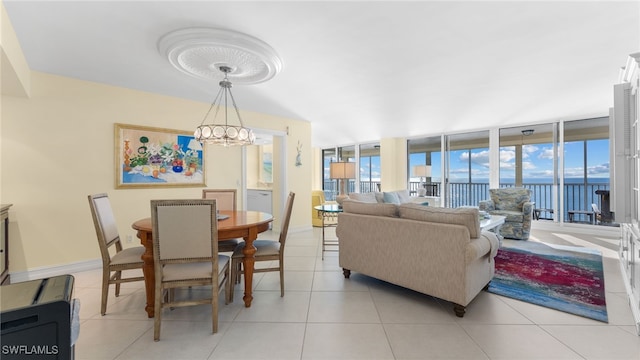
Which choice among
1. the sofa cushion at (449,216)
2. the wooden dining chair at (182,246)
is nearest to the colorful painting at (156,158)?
the wooden dining chair at (182,246)

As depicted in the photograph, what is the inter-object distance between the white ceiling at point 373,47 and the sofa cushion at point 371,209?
1.60 m

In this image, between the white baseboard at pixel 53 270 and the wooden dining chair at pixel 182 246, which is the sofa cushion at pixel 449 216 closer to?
the wooden dining chair at pixel 182 246

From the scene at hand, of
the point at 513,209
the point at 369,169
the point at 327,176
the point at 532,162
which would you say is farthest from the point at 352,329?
the point at 327,176

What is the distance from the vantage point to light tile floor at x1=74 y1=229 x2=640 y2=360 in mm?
1672

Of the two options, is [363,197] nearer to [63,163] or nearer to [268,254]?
[268,254]

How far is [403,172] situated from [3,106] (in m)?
7.38

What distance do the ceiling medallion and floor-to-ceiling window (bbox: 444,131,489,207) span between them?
5599 mm

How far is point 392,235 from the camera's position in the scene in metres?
2.46

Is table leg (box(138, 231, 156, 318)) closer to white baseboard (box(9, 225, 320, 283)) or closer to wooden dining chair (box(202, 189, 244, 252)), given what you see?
wooden dining chair (box(202, 189, 244, 252))

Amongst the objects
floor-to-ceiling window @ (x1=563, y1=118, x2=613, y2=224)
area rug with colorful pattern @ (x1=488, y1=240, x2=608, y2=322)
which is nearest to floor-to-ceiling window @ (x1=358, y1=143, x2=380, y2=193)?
floor-to-ceiling window @ (x1=563, y1=118, x2=613, y2=224)

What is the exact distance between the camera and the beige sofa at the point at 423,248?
208cm

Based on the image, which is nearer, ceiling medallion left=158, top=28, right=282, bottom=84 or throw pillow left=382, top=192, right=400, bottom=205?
ceiling medallion left=158, top=28, right=282, bottom=84

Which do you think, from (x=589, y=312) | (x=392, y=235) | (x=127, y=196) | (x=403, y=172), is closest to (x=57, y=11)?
(x=127, y=196)

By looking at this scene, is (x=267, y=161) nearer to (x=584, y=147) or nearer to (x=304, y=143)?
(x=304, y=143)
